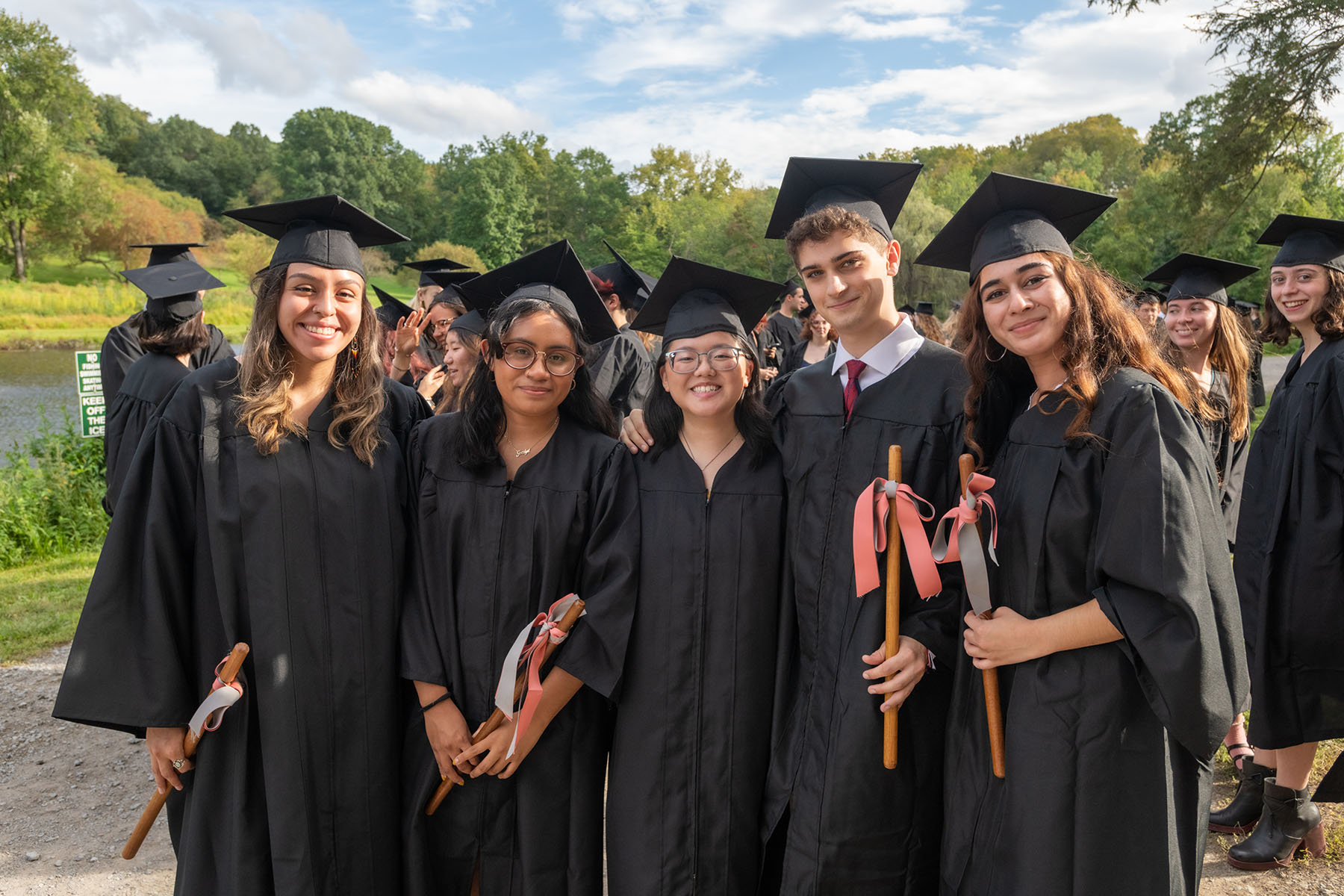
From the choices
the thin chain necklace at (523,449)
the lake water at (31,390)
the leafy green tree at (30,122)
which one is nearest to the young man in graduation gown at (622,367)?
the thin chain necklace at (523,449)

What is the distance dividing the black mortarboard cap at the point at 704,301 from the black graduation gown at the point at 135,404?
10.1 ft

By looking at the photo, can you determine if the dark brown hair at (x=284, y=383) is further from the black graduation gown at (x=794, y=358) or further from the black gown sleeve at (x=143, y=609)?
the black graduation gown at (x=794, y=358)

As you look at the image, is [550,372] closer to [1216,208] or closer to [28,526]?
[28,526]

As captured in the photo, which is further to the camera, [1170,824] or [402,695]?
[402,695]

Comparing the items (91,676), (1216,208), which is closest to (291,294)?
(91,676)

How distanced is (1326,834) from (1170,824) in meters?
2.32

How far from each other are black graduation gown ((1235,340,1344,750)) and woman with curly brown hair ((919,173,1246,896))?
151 centimetres

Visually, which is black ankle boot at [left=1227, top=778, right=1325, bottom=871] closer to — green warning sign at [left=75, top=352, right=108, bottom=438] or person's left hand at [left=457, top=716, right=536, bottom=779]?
person's left hand at [left=457, top=716, right=536, bottom=779]

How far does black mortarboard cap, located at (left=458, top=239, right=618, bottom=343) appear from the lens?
9.28 feet

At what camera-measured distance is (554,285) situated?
291cm

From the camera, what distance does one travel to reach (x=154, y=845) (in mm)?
3621

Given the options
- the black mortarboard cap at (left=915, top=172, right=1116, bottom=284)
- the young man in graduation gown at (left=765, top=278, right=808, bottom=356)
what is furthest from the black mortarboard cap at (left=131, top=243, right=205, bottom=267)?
the young man in graduation gown at (left=765, top=278, right=808, bottom=356)

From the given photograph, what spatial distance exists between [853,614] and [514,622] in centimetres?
101

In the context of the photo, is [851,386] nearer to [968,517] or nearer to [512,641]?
[968,517]
